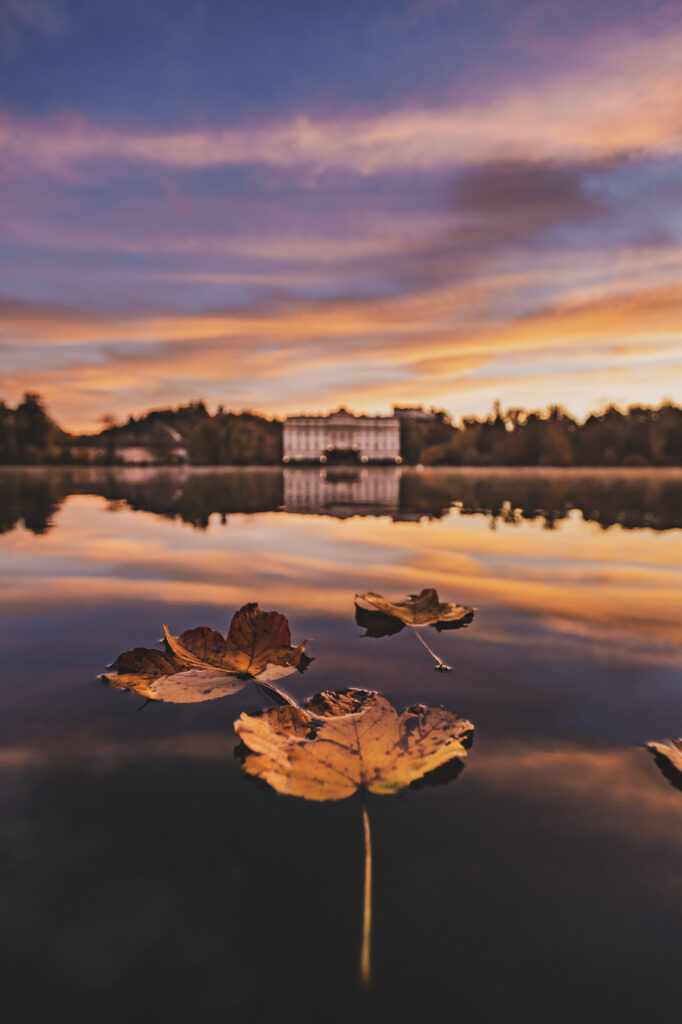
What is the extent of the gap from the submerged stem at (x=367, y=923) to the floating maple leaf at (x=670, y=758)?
1104 mm

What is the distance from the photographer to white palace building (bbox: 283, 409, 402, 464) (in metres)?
172

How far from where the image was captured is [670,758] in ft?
6.58

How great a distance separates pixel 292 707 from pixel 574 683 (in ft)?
5.00

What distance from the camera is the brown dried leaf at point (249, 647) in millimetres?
2893

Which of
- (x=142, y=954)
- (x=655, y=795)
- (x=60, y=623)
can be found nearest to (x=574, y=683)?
(x=655, y=795)

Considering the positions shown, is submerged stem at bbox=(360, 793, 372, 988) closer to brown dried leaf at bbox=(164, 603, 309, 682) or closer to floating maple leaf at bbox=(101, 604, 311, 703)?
floating maple leaf at bbox=(101, 604, 311, 703)

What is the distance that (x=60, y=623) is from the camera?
3959 millimetres

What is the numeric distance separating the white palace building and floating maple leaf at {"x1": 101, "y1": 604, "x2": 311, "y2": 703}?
533 ft

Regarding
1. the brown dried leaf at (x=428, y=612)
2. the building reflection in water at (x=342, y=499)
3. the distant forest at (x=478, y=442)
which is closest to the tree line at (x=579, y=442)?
the distant forest at (x=478, y=442)

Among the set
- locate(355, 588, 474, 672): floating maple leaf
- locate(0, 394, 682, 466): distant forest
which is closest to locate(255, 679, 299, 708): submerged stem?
locate(355, 588, 474, 672): floating maple leaf

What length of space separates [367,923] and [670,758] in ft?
4.25

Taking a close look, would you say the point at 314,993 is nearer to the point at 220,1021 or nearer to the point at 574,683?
the point at 220,1021

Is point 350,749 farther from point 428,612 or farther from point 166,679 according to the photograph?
point 428,612

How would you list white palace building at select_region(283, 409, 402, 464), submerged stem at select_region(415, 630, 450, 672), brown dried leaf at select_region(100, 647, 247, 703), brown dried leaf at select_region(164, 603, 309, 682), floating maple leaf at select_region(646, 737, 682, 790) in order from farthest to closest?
white palace building at select_region(283, 409, 402, 464) → submerged stem at select_region(415, 630, 450, 672) → brown dried leaf at select_region(164, 603, 309, 682) → brown dried leaf at select_region(100, 647, 247, 703) → floating maple leaf at select_region(646, 737, 682, 790)
